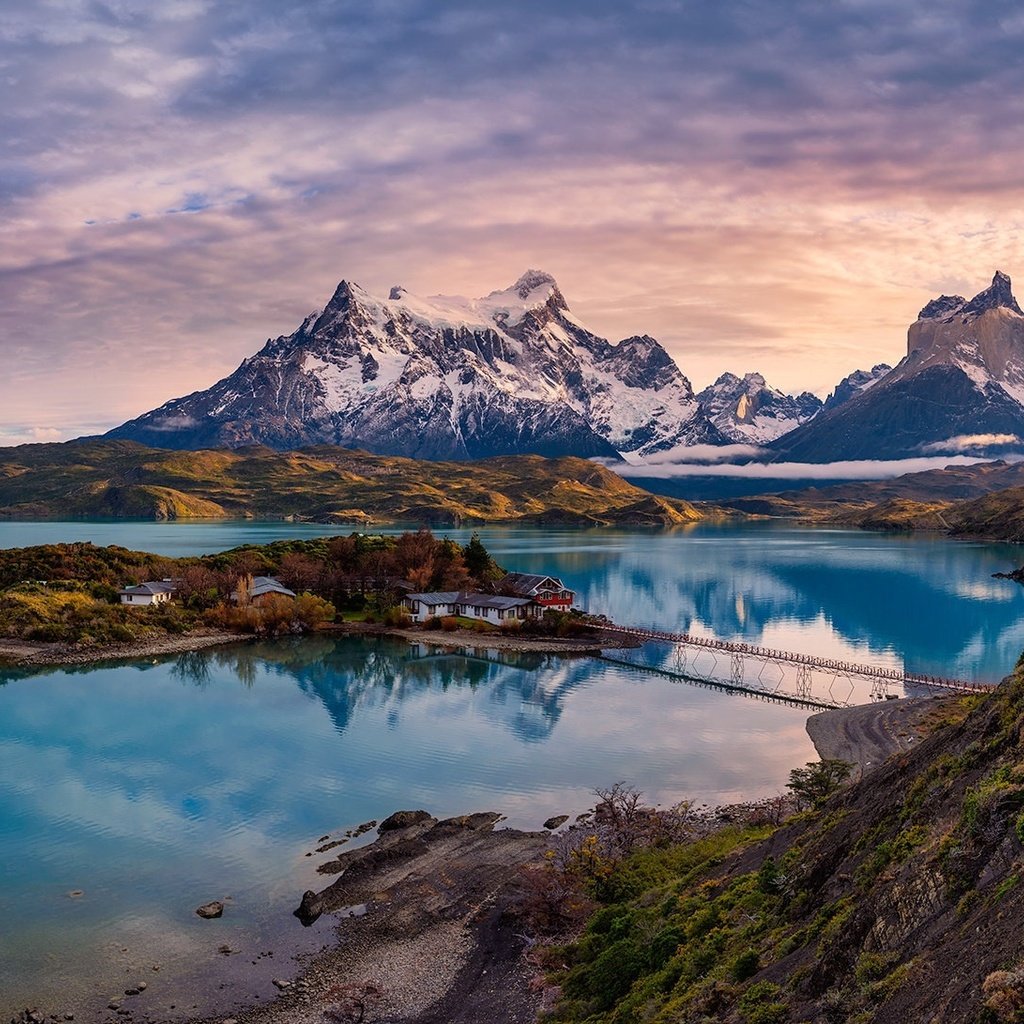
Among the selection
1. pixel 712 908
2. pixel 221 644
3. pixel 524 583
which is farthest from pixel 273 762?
pixel 524 583

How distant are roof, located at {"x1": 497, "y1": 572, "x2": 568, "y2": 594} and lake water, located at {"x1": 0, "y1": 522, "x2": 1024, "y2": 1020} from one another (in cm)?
1772

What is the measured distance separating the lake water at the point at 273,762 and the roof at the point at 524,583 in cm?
1772

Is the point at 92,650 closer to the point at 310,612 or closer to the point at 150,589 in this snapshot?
the point at 150,589

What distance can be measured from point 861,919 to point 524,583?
320 feet

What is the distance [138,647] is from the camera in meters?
93.4

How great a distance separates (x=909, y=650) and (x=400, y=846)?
7437 cm

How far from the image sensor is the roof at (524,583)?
11250 cm

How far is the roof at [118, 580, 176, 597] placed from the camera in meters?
106

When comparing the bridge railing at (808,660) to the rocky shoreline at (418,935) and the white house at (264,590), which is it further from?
the rocky shoreline at (418,935)

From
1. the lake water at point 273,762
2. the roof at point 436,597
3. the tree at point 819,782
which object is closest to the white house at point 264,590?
the lake water at point 273,762

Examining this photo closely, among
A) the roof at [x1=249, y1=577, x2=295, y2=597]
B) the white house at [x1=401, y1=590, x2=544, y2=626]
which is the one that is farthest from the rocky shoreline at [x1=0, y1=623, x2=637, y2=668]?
the roof at [x1=249, y1=577, x2=295, y2=597]

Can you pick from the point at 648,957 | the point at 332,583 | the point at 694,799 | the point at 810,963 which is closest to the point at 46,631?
the point at 332,583

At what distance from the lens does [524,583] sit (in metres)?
115

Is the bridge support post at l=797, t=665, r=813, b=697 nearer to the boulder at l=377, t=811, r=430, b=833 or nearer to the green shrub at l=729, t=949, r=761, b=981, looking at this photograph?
the boulder at l=377, t=811, r=430, b=833
